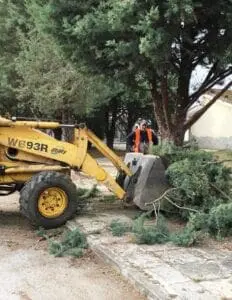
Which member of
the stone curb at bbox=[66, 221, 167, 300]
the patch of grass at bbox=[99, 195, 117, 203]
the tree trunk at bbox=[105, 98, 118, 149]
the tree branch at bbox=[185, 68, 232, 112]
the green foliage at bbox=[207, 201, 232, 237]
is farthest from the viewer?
the tree trunk at bbox=[105, 98, 118, 149]

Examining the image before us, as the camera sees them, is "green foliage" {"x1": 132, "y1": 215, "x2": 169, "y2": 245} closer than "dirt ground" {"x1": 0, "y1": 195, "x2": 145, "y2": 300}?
No

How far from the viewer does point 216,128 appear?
139ft

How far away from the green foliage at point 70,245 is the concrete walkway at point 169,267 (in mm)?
143

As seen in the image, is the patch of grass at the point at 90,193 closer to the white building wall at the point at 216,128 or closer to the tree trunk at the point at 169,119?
the tree trunk at the point at 169,119

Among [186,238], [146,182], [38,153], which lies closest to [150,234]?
[186,238]

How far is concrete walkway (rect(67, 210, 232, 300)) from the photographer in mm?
5895

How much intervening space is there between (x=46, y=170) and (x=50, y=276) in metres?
3.26

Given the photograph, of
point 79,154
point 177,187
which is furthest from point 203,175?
point 79,154

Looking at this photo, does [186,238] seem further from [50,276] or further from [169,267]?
[50,276]

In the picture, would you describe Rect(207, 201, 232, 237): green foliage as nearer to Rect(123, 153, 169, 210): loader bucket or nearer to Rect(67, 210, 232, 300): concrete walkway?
Rect(67, 210, 232, 300): concrete walkway

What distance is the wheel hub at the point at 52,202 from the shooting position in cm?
944

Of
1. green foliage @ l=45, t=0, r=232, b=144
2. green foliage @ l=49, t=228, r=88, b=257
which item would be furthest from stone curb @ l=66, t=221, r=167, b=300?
green foliage @ l=45, t=0, r=232, b=144

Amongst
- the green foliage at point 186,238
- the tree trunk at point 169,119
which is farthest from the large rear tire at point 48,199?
the tree trunk at point 169,119

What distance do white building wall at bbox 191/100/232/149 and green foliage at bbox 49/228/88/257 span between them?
105 feet
